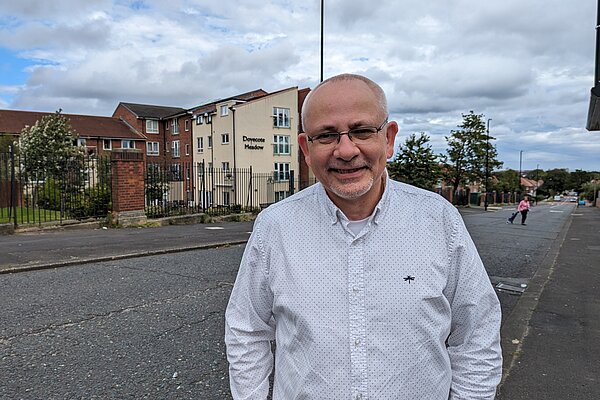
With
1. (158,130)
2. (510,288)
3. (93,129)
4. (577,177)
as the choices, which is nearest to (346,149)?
(510,288)

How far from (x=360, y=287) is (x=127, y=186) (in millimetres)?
13961

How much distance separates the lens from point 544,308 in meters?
5.84

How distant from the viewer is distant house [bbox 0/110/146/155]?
45.3m

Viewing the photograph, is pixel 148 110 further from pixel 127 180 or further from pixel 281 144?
pixel 127 180

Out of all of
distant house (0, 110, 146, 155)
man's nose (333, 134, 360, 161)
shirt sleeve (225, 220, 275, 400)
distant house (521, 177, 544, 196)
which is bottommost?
distant house (521, 177, 544, 196)

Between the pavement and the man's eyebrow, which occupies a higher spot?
the man's eyebrow

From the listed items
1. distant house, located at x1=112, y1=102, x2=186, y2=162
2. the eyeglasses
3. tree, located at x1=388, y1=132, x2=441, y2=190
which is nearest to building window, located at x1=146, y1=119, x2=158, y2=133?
distant house, located at x1=112, y1=102, x2=186, y2=162

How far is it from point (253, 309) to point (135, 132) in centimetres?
5489

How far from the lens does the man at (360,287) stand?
5.08ft

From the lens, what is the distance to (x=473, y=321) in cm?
162

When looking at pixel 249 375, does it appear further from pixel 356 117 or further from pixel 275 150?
pixel 275 150

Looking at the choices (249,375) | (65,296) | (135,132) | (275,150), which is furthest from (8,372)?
(135,132)

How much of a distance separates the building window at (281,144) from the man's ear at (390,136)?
4245 centimetres

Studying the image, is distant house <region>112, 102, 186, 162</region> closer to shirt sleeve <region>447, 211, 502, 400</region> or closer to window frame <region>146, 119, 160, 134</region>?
window frame <region>146, 119, 160, 134</region>
